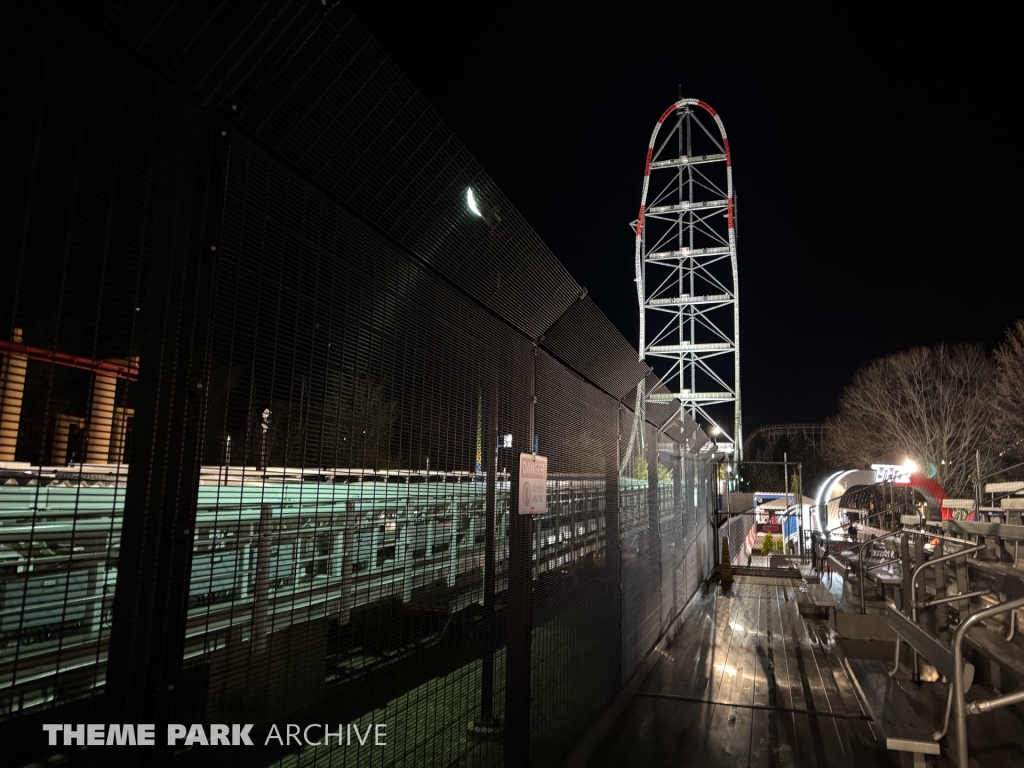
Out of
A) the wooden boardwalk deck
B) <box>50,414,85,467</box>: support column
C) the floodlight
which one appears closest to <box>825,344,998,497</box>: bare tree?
the wooden boardwalk deck

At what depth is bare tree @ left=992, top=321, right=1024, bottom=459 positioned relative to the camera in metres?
22.3

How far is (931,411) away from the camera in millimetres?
26531

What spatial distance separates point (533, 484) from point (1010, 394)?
2585cm

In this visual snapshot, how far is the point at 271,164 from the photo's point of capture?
1.77m

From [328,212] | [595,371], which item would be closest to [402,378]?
[328,212]

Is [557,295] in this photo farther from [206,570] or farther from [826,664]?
[826,664]

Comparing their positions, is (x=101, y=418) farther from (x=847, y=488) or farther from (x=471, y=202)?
(x=847, y=488)

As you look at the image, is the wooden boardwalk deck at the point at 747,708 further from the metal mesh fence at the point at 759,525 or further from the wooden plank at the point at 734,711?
the metal mesh fence at the point at 759,525

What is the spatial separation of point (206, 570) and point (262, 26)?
4.42ft

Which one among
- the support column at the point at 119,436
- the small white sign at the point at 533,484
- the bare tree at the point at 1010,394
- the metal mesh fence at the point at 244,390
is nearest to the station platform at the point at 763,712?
the small white sign at the point at 533,484

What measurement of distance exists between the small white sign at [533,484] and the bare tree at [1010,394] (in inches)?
978

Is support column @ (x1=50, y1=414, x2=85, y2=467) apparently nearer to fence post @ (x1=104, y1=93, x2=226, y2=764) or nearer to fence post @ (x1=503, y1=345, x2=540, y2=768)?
fence post @ (x1=104, y1=93, x2=226, y2=764)

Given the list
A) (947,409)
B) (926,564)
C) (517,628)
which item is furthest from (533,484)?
(947,409)

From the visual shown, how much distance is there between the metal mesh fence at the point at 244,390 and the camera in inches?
48.2
